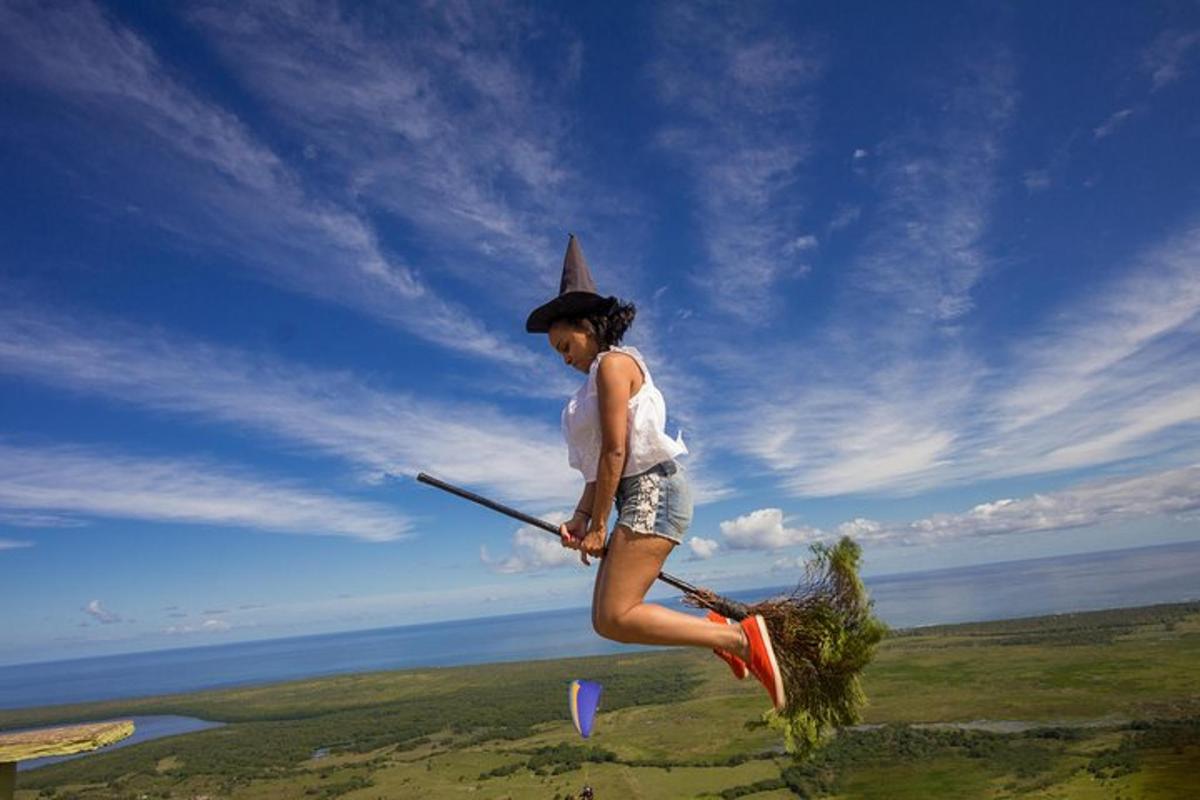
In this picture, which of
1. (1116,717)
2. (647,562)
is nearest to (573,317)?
(647,562)

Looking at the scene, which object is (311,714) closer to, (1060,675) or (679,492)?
(1060,675)

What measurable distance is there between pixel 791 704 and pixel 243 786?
107m

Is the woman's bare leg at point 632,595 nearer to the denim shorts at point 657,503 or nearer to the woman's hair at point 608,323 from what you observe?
the denim shorts at point 657,503

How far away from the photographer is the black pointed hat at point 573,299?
3.60 metres

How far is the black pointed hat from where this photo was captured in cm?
360

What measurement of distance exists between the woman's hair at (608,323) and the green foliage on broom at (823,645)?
1927 millimetres

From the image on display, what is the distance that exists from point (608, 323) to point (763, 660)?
190 centimetres

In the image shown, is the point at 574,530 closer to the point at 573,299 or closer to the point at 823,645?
the point at 573,299

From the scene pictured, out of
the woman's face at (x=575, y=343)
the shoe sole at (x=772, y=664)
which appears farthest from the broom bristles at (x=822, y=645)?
the woman's face at (x=575, y=343)

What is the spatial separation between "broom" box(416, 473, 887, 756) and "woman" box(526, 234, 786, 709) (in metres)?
0.76

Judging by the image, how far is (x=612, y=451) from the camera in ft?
10.9

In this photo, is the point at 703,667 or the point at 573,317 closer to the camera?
the point at 573,317

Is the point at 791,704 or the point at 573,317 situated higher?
the point at 573,317

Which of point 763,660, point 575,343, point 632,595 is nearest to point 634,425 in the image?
point 575,343
